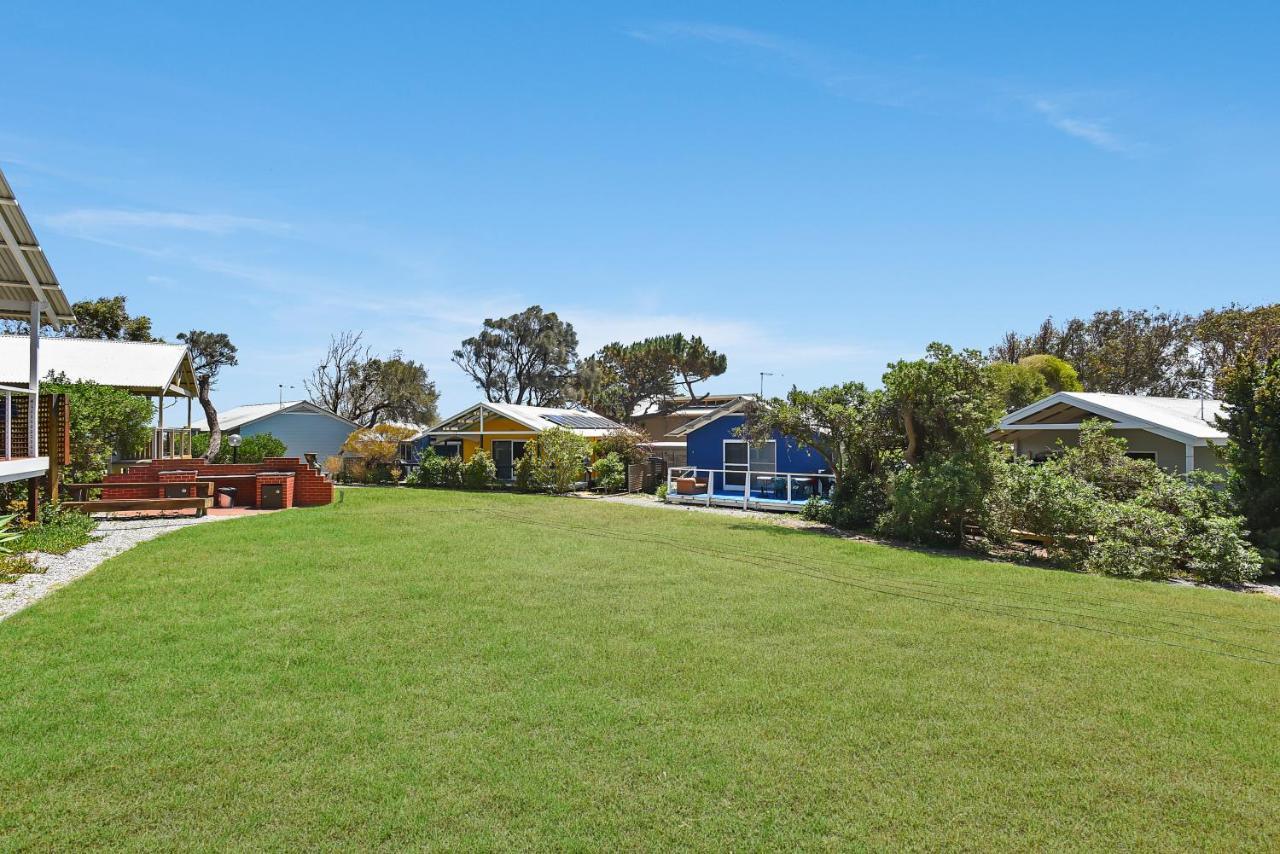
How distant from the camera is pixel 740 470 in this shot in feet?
86.5

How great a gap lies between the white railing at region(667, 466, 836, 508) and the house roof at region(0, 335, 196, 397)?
16285 mm

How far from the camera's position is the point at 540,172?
17906mm

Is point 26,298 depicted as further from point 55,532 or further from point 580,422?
point 580,422

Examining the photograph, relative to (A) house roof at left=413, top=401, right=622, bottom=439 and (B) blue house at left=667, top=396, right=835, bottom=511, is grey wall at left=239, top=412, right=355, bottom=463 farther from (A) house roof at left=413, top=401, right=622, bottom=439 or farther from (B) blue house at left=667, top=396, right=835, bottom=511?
(B) blue house at left=667, top=396, right=835, bottom=511

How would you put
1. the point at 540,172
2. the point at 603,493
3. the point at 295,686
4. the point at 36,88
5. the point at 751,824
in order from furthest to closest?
1. the point at 603,493
2. the point at 540,172
3. the point at 36,88
4. the point at 295,686
5. the point at 751,824

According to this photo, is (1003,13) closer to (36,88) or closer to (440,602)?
(440,602)

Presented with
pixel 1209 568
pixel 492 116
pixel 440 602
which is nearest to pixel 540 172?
pixel 492 116

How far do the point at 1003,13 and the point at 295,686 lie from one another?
13.6 m

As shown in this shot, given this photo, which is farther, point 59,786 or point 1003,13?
point 1003,13

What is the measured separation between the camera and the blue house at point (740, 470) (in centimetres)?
2323

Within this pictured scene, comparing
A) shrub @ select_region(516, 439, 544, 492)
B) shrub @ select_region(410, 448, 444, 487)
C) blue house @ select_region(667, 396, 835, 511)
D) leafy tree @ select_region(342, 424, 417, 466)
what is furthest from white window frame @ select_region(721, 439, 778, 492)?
leafy tree @ select_region(342, 424, 417, 466)

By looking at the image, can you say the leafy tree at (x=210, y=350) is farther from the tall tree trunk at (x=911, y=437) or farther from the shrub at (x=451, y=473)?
the tall tree trunk at (x=911, y=437)

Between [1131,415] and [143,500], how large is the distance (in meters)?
22.2

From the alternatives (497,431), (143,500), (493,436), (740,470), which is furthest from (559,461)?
(143,500)
